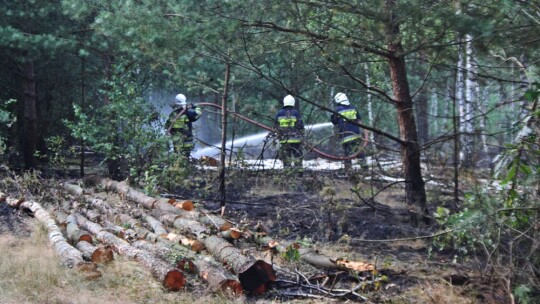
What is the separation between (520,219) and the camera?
18.6ft

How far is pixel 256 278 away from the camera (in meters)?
6.16

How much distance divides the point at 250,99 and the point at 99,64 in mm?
3799

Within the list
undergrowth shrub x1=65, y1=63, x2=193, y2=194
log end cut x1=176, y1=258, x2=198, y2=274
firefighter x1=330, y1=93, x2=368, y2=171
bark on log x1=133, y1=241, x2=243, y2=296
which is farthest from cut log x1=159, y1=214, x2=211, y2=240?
firefighter x1=330, y1=93, x2=368, y2=171

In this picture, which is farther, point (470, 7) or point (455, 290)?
point (470, 7)

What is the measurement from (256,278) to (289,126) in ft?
20.5

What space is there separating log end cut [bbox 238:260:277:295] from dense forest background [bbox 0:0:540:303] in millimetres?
1809

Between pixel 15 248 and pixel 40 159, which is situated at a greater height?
pixel 40 159

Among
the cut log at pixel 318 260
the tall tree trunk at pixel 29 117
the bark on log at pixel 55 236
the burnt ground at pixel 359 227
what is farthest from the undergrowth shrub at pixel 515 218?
the tall tree trunk at pixel 29 117

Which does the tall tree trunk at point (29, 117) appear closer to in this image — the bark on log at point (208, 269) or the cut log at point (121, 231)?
the cut log at point (121, 231)

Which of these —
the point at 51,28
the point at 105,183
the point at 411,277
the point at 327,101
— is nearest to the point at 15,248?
the point at 105,183

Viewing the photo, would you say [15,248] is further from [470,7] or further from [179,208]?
[470,7]

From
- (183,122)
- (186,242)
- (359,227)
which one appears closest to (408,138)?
(359,227)

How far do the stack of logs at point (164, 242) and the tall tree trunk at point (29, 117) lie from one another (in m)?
3.78

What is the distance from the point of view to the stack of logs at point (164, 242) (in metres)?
6.18
